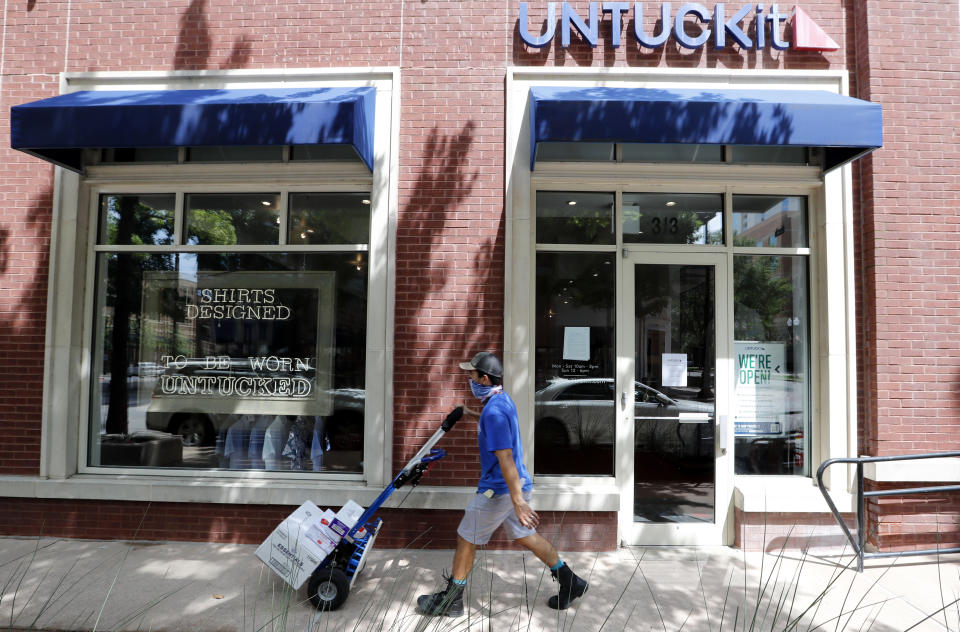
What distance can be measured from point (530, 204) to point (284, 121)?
240 centimetres

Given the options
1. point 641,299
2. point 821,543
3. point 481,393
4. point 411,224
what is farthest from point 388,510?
point 821,543

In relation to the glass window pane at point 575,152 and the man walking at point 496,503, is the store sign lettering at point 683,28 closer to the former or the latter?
the glass window pane at point 575,152

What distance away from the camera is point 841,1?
625 cm

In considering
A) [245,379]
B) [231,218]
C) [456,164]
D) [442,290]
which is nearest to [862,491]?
[442,290]

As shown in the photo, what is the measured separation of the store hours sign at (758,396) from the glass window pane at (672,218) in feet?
3.85

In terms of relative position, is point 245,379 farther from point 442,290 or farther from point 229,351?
point 442,290

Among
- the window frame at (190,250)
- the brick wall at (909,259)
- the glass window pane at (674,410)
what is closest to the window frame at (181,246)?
the window frame at (190,250)

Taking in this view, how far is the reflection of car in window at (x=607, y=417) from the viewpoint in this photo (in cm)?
617

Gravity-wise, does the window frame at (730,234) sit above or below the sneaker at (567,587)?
above

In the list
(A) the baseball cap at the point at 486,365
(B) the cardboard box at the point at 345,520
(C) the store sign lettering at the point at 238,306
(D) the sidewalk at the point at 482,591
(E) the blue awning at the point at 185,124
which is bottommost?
(D) the sidewalk at the point at 482,591

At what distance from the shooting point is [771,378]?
6.26 m

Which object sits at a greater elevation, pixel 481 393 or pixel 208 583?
pixel 481 393

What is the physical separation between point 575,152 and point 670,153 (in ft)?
3.12

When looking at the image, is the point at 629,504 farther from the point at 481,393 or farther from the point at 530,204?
the point at 530,204
